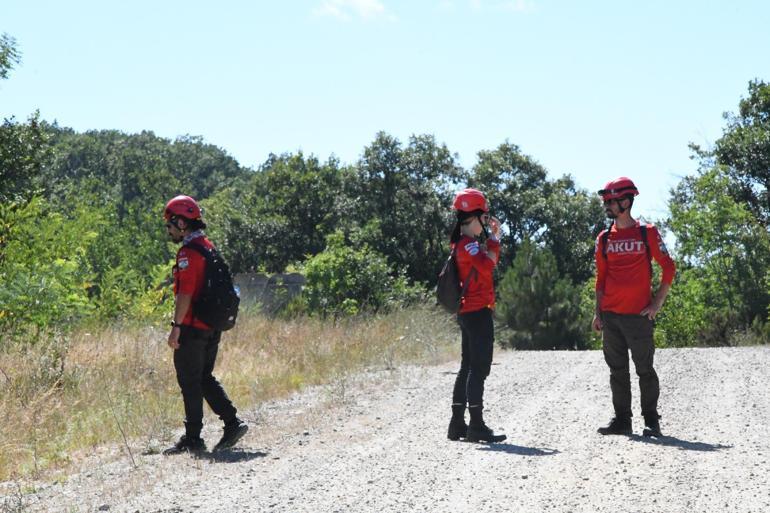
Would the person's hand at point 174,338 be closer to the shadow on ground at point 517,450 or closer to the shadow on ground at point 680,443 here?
the shadow on ground at point 517,450

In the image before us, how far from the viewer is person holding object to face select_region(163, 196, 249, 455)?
772cm

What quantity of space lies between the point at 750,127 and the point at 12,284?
3680cm

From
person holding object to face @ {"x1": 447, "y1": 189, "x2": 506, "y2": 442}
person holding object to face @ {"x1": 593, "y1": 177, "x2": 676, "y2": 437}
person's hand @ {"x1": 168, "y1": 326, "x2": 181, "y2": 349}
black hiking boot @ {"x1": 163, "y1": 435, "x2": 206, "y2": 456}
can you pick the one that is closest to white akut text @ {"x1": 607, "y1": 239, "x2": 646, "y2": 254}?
person holding object to face @ {"x1": 593, "y1": 177, "x2": 676, "y2": 437}

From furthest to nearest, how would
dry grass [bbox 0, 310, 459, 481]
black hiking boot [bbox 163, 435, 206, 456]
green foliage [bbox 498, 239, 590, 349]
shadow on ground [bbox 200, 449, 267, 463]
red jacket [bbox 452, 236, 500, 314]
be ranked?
green foliage [bbox 498, 239, 590, 349]
dry grass [bbox 0, 310, 459, 481]
black hiking boot [bbox 163, 435, 206, 456]
red jacket [bbox 452, 236, 500, 314]
shadow on ground [bbox 200, 449, 267, 463]

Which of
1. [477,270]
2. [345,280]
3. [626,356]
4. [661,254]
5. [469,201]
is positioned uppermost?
[469,201]

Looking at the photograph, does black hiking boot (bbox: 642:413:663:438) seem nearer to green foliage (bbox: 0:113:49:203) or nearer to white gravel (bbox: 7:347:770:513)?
white gravel (bbox: 7:347:770:513)

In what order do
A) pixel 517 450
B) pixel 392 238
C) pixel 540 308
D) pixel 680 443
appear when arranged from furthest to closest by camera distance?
pixel 392 238, pixel 540 308, pixel 680 443, pixel 517 450

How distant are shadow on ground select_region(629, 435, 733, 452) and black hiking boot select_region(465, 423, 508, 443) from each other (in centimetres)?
98

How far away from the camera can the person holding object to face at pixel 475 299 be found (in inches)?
305

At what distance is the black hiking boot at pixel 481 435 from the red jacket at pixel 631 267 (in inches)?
52.4

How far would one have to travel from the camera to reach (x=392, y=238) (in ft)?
159

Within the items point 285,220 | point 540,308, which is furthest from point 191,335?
point 285,220

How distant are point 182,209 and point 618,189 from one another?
3188mm

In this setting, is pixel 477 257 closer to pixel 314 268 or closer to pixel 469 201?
pixel 469 201
